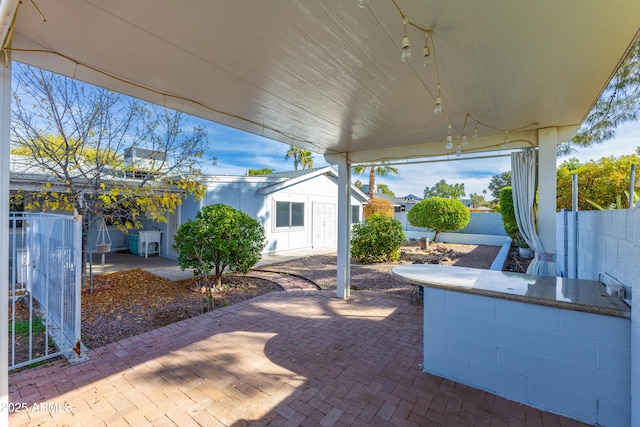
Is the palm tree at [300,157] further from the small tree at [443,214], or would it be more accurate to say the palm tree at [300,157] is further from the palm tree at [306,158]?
the small tree at [443,214]

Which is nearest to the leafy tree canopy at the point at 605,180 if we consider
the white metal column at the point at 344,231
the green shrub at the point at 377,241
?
the green shrub at the point at 377,241

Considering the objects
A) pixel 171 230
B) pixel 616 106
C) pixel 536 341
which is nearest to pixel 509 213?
pixel 616 106

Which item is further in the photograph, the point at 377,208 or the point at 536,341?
the point at 377,208

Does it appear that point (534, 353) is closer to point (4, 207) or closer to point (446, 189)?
point (4, 207)

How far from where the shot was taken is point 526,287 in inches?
111

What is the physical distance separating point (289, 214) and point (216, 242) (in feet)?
18.6

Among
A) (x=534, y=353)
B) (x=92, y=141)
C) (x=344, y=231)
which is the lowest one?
→ (x=534, y=353)

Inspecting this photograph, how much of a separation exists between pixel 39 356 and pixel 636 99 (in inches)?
371

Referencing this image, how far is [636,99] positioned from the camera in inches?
185

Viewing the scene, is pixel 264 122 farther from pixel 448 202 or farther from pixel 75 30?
pixel 448 202

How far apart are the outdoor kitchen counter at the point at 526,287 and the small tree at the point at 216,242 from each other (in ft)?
12.8

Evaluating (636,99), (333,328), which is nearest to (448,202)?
(636,99)

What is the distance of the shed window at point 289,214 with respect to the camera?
1123 cm

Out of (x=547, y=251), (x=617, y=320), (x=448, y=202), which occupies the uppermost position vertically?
(x=448, y=202)
